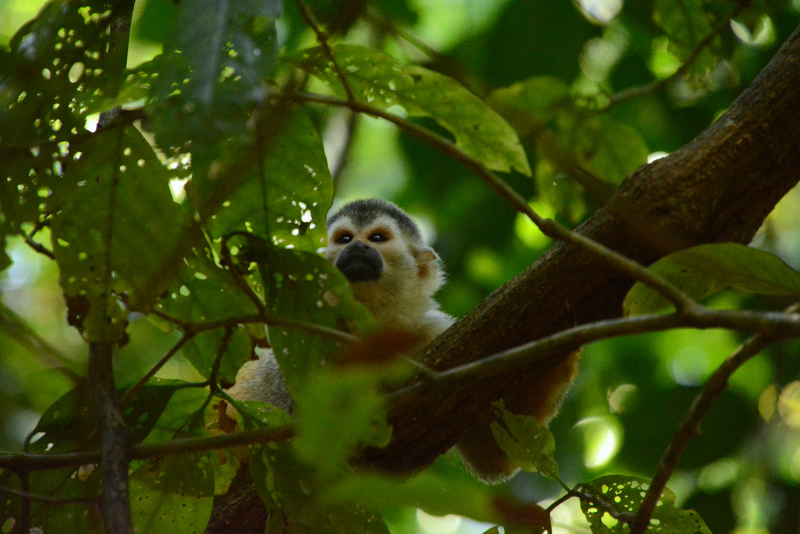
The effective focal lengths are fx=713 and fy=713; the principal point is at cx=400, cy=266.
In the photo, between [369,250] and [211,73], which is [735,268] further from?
[369,250]

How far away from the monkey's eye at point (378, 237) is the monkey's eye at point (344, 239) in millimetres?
93

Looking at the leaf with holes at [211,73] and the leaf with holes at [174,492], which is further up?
the leaf with holes at [211,73]

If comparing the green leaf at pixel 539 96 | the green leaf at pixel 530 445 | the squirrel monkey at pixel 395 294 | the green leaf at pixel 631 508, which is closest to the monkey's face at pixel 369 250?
the squirrel monkey at pixel 395 294

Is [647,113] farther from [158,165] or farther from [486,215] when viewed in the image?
[158,165]

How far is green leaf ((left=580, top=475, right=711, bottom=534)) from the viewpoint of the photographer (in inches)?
61.7

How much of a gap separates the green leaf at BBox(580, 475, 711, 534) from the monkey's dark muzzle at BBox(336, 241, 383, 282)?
147 cm

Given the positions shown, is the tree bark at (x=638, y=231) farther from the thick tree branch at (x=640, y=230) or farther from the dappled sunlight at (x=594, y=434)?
the dappled sunlight at (x=594, y=434)

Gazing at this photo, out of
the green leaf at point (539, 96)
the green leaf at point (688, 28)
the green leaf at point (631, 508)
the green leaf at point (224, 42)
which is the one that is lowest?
the green leaf at point (631, 508)

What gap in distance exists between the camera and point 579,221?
2783mm

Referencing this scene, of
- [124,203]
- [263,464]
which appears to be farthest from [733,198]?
[124,203]

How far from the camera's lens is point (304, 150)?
63.9 inches

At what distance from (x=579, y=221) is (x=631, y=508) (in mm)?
1397

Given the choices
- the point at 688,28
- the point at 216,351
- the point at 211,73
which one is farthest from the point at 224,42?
the point at 688,28

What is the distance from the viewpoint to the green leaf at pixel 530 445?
5.24ft
